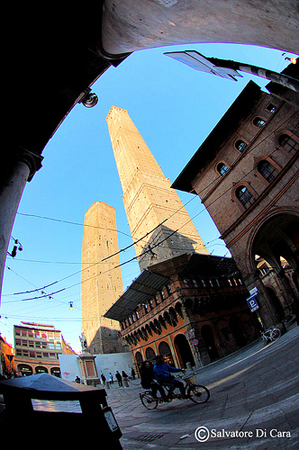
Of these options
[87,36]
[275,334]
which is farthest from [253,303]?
[87,36]

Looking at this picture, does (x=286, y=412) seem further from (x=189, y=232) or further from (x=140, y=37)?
(x=189, y=232)

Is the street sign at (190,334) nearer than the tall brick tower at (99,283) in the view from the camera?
Yes

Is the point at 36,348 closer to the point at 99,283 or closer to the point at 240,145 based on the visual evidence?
the point at 99,283

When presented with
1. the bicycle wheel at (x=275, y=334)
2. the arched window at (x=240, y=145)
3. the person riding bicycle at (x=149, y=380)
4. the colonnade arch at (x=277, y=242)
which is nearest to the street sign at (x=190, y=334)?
the colonnade arch at (x=277, y=242)

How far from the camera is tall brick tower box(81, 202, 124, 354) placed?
109 ft

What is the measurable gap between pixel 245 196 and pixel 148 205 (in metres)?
13.9

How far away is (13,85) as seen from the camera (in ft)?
9.46

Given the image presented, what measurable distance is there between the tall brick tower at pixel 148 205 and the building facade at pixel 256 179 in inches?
250

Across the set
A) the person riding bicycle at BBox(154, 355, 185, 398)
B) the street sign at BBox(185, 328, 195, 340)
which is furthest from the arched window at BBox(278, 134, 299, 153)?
the street sign at BBox(185, 328, 195, 340)

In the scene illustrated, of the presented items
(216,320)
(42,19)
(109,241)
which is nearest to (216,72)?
(42,19)

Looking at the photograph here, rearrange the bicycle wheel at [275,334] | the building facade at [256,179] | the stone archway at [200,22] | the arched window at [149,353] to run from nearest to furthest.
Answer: the stone archway at [200,22]
the bicycle wheel at [275,334]
the building facade at [256,179]
the arched window at [149,353]

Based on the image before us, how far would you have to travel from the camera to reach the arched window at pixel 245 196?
13504 millimetres

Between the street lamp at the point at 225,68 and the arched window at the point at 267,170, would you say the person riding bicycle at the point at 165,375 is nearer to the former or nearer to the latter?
the street lamp at the point at 225,68

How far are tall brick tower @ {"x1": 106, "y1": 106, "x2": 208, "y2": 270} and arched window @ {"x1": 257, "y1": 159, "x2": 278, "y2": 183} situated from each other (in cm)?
895
